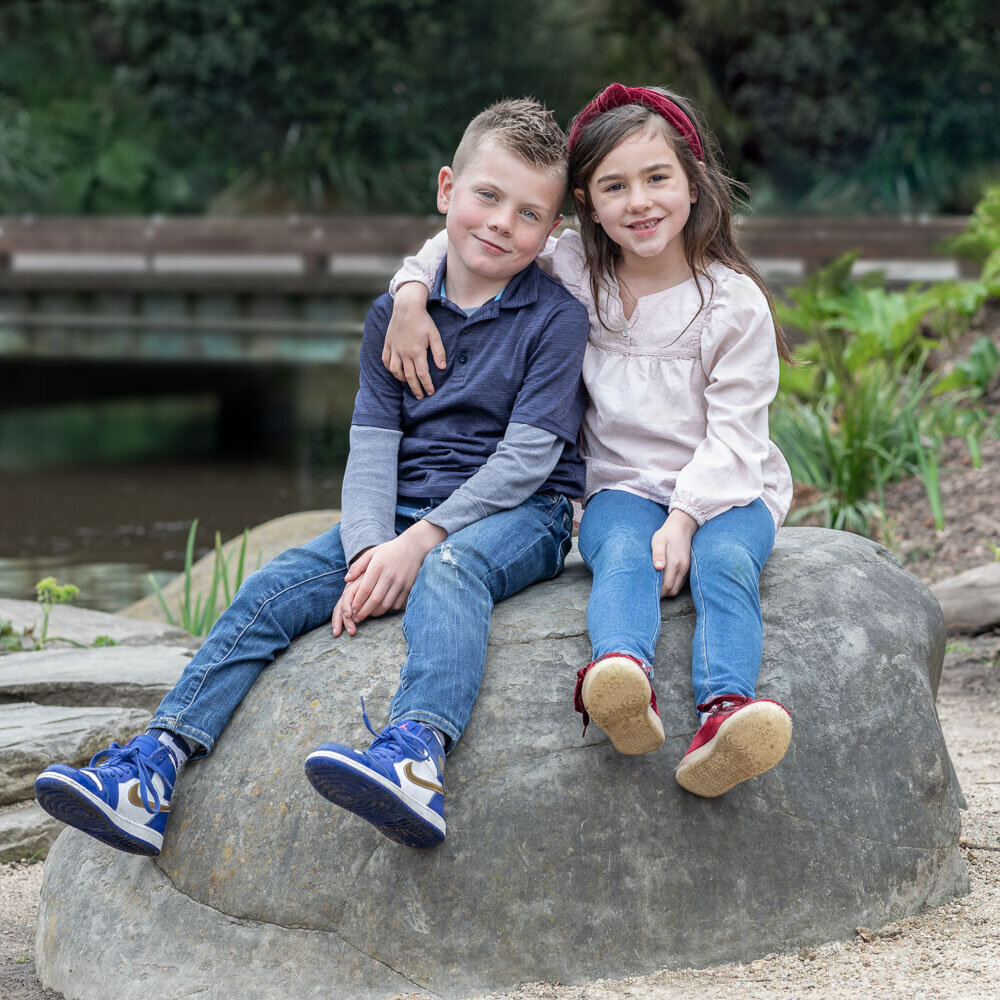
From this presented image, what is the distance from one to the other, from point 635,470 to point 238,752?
105 cm

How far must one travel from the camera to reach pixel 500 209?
2742 millimetres

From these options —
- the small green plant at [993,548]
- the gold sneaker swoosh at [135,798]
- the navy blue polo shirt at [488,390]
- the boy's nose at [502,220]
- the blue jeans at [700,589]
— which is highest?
the boy's nose at [502,220]

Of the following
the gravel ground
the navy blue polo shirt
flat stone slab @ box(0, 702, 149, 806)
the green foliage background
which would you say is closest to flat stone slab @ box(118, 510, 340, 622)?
flat stone slab @ box(0, 702, 149, 806)

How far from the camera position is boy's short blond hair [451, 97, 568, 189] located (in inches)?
108

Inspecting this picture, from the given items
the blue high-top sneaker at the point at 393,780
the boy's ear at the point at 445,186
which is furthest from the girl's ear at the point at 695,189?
the blue high-top sneaker at the point at 393,780

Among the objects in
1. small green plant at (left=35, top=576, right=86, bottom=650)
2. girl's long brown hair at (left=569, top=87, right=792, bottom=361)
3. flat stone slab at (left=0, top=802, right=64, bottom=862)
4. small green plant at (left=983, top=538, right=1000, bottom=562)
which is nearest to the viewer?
girl's long brown hair at (left=569, top=87, right=792, bottom=361)

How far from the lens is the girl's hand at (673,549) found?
8.36 ft

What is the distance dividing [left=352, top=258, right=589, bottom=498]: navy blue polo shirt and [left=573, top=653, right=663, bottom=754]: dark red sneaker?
65 cm

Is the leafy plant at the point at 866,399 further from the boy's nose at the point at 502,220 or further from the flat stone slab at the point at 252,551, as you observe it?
the boy's nose at the point at 502,220

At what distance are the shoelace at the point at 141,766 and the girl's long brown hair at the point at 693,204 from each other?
1406 mm

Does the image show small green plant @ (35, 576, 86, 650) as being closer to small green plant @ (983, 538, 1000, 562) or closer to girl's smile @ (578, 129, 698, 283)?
girl's smile @ (578, 129, 698, 283)

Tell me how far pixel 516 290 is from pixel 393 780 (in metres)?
1.21

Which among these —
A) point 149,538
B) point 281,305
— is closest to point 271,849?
point 149,538

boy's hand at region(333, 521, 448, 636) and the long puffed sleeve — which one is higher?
the long puffed sleeve
